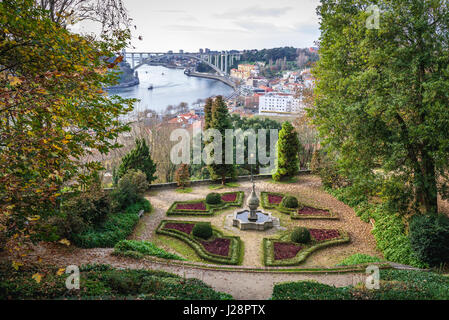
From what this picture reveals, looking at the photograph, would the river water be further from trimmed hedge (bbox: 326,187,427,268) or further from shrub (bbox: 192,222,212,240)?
trimmed hedge (bbox: 326,187,427,268)

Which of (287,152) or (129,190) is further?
(287,152)

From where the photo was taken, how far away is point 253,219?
16.4m

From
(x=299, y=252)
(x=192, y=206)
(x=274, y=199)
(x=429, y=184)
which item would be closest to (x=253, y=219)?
(x=299, y=252)

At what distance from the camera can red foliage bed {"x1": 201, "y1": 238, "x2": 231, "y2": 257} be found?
1359 centimetres

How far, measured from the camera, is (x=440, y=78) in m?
10.5

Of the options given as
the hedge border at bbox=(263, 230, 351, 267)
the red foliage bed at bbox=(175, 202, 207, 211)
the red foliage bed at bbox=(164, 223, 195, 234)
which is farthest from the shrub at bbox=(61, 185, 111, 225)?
the hedge border at bbox=(263, 230, 351, 267)

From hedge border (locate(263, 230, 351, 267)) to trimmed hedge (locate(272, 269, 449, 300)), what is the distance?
389 cm

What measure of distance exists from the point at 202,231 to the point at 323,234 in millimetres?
5339

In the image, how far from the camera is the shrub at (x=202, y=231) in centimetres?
1473

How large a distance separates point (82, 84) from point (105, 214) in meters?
9.06

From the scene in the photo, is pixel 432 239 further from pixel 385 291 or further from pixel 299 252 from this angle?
pixel 385 291

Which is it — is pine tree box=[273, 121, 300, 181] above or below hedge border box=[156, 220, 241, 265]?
above

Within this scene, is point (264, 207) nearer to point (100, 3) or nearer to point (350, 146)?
point (350, 146)

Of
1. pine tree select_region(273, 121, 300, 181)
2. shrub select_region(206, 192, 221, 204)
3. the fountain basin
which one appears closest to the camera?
the fountain basin
